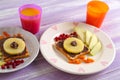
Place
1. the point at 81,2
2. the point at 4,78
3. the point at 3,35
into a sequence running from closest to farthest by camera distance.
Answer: the point at 4,78
the point at 3,35
the point at 81,2

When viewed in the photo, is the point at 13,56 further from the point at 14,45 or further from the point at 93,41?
the point at 93,41

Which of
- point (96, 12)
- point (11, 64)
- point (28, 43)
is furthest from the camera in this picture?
point (96, 12)

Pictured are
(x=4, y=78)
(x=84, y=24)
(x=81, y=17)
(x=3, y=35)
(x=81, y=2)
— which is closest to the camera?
(x=4, y=78)

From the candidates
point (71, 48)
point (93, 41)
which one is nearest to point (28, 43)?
point (71, 48)

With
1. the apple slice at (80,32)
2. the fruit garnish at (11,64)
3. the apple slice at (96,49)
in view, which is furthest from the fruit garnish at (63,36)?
the fruit garnish at (11,64)

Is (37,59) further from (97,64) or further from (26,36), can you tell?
(97,64)

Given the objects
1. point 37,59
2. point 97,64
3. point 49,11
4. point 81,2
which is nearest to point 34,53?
point 37,59
